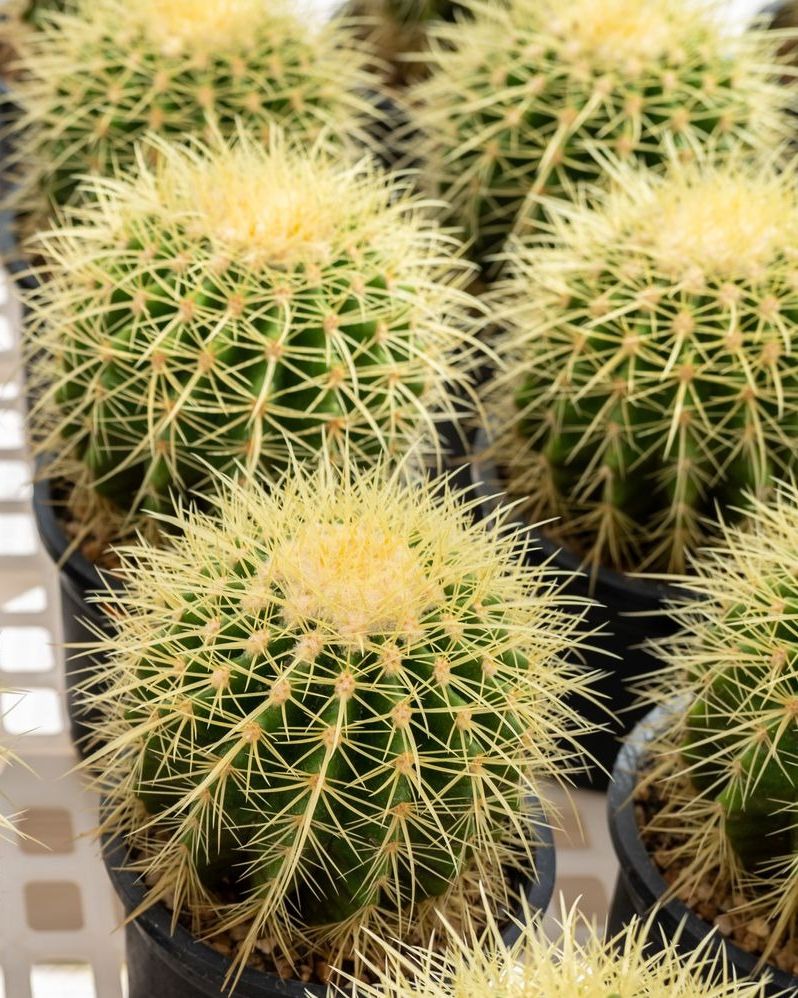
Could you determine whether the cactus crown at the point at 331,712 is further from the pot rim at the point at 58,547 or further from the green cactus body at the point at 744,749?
the pot rim at the point at 58,547

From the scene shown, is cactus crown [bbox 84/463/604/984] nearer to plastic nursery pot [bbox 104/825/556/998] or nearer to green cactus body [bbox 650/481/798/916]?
plastic nursery pot [bbox 104/825/556/998]

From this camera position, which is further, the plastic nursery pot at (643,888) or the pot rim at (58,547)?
the pot rim at (58,547)

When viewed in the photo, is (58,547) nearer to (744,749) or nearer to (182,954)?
(182,954)

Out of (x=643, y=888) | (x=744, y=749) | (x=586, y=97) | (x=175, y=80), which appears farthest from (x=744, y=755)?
(x=175, y=80)

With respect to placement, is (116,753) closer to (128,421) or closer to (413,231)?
(128,421)

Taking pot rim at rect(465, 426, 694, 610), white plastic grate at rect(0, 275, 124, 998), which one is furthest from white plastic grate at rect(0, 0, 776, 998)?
pot rim at rect(465, 426, 694, 610)

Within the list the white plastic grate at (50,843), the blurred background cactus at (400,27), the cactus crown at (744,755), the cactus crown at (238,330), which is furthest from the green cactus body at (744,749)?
the blurred background cactus at (400,27)
